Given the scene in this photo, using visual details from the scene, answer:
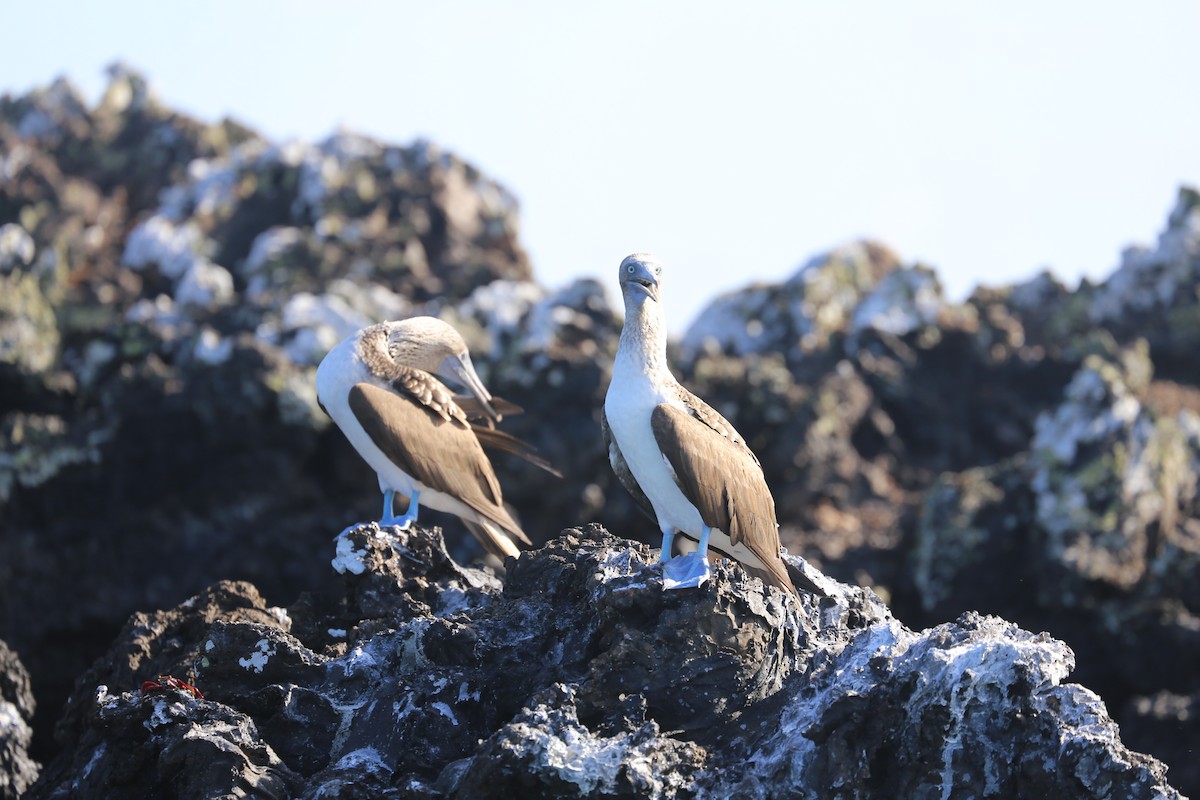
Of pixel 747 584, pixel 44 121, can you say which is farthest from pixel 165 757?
pixel 44 121

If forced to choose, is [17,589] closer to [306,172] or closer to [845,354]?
[306,172]

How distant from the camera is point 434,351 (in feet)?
45.1

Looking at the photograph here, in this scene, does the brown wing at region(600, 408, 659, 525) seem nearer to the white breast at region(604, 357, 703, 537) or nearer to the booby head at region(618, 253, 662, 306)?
the white breast at region(604, 357, 703, 537)

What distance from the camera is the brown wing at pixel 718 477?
9.13 meters

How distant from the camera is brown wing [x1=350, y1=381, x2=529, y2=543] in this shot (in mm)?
12352

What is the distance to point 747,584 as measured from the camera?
29.9ft

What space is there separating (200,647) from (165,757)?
64.5 inches

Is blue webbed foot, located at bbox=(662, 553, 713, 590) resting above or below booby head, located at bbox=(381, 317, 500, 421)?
below

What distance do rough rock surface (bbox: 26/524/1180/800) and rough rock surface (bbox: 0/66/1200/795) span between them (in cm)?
860

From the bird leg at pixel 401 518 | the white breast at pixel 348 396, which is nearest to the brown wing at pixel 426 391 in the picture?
the white breast at pixel 348 396

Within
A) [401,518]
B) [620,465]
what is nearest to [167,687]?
[401,518]

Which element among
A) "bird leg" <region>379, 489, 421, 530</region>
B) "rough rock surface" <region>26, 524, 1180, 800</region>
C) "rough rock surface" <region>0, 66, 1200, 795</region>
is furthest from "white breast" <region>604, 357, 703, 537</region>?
"rough rock surface" <region>0, 66, 1200, 795</region>

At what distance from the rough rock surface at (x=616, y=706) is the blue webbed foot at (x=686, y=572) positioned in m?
0.09

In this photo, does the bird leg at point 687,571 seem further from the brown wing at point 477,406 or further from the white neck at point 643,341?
the brown wing at point 477,406
